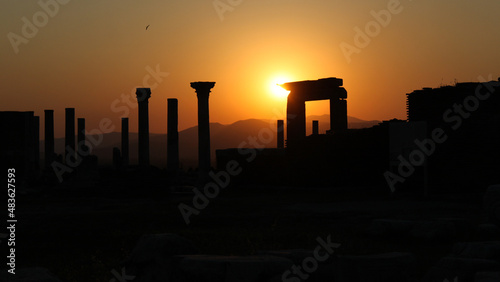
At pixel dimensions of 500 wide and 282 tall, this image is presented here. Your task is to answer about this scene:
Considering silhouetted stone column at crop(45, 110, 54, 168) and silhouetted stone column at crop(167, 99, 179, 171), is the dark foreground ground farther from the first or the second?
silhouetted stone column at crop(45, 110, 54, 168)

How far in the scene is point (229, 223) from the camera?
14.8 meters

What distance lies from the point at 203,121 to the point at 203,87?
1.30m

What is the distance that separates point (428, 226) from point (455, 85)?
10363 millimetres

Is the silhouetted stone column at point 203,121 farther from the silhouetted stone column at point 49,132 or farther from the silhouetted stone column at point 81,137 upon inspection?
→ the silhouetted stone column at point 49,132

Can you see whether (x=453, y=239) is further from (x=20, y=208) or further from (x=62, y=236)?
(x=20, y=208)

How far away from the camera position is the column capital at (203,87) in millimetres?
27109

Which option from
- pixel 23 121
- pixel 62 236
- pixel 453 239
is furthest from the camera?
pixel 23 121

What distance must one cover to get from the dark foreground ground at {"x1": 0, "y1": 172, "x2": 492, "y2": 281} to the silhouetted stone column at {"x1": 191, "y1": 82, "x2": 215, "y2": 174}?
3187mm

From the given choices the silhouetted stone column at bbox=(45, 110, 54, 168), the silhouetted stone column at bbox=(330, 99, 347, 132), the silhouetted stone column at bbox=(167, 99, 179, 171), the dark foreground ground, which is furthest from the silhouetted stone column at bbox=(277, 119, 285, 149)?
the dark foreground ground

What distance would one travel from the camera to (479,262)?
312 inches

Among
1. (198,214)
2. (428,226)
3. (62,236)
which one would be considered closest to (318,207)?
(198,214)

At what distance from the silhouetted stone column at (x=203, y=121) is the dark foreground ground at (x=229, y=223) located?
3.19 metres

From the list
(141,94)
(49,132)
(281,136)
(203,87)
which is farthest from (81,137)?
(281,136)

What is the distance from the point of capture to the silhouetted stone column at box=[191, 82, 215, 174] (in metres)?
27.2
